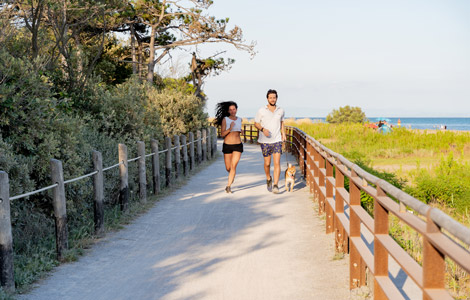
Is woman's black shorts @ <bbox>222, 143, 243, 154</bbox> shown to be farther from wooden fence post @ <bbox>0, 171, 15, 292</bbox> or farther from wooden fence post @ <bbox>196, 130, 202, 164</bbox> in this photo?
wooden fence post @ <bbox>196, 130, 202, 164</bbox>

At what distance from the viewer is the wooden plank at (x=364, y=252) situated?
4298mm

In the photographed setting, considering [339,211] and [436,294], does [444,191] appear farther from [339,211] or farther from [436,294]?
[436,294]

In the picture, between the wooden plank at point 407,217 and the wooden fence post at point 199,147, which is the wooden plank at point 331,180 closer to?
the wooden plank at point 407,217

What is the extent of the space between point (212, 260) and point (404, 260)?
11.8 ft


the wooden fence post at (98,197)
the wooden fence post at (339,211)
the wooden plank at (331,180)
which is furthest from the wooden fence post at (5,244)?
the wooden plank at (331,180)

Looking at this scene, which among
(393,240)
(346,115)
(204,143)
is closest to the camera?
(393,240)

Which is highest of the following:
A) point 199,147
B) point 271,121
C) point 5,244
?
point 271,121

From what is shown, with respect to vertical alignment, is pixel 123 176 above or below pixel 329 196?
above

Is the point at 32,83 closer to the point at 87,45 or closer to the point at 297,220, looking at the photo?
the point at 297,220

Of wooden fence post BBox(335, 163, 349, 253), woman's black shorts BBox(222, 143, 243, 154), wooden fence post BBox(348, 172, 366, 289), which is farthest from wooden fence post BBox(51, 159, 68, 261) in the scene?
woman's black shorts BBox(222, 143, 243, 154)

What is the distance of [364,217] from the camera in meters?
4.60

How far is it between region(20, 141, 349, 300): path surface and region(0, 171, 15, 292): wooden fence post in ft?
0.80

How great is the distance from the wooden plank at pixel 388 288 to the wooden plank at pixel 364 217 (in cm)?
37

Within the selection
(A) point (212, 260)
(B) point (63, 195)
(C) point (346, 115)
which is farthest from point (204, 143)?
(C) point (346, 115)
